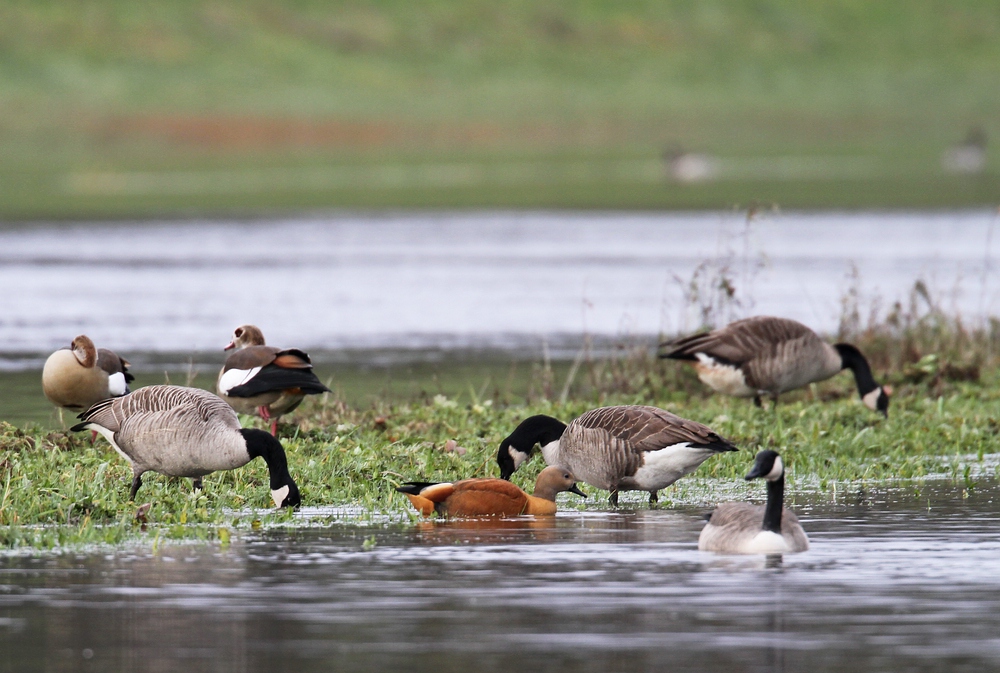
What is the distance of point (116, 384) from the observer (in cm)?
1492

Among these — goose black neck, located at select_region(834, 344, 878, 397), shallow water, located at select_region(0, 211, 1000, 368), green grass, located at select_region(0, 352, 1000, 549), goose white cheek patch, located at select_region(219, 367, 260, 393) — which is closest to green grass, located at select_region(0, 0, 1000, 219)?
shallow water, located at select_region(0, 211, 1000, 368)

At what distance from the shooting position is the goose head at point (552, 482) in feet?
42.7

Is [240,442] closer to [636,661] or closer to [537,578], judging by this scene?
[537,578]

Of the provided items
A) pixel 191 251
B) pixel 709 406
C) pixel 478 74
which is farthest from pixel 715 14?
pixel 709 406

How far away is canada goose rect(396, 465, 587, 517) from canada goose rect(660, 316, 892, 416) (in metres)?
4.35

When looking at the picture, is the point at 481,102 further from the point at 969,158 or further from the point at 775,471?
the point at 775,471

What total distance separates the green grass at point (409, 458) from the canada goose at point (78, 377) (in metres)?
0.31

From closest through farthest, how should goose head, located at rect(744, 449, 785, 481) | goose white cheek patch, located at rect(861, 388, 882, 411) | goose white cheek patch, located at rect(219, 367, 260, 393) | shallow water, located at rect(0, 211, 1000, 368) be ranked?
goose head, located at rect(744, 449, 785, 481) → goose white cheek patch, located at rect(219, 367, 260, 393) → goose white cheek patch, located at rect(861, 388, 882, 411) → shallow water, located at rect(0, 211, 1000, 368)

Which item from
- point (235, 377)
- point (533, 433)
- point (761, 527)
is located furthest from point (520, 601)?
point (235, 377)

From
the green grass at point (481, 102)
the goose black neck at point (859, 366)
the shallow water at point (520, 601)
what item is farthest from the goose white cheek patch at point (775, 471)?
the green grass at point (481, 102)

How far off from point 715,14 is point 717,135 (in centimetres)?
4816

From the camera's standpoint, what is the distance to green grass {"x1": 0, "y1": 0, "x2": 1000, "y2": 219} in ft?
214

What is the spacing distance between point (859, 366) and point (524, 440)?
4.75m

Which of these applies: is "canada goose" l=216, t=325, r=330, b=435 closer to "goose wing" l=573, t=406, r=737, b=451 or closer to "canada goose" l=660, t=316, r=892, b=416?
"goose wing" l=573, t=406, r=737, b=451
